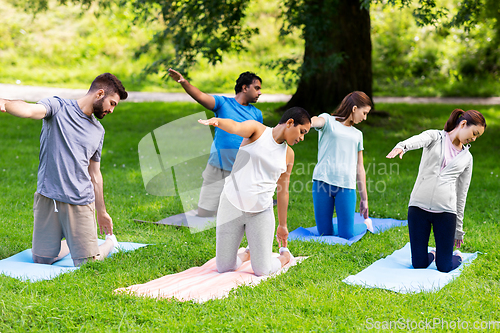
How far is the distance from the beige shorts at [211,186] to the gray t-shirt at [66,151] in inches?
80.2

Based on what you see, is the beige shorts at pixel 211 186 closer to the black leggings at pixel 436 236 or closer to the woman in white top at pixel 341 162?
the woman in white top at pixel 341 162

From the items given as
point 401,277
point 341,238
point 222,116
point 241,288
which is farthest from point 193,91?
point 401,277

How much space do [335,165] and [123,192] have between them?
377cm

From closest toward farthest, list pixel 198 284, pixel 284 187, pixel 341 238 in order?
pixel 198 284, pixel 284 187, pixel 341 238

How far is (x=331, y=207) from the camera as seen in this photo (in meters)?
6.12

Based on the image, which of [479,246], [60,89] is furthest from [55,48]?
[479,246]

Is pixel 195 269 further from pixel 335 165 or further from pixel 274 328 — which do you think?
pixel 335 165

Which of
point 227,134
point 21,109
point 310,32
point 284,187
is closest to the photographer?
point 21,109

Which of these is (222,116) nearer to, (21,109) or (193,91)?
(193,91)

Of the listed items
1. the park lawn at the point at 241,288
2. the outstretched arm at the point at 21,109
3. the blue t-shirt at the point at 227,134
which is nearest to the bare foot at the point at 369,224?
the park lawn at the point at 241,288

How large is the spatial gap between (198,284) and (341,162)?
7.94 ft

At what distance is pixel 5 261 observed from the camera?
193 inches

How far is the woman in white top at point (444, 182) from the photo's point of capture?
15.3 feet

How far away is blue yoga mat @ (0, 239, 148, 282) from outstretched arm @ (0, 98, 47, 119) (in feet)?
4.77
